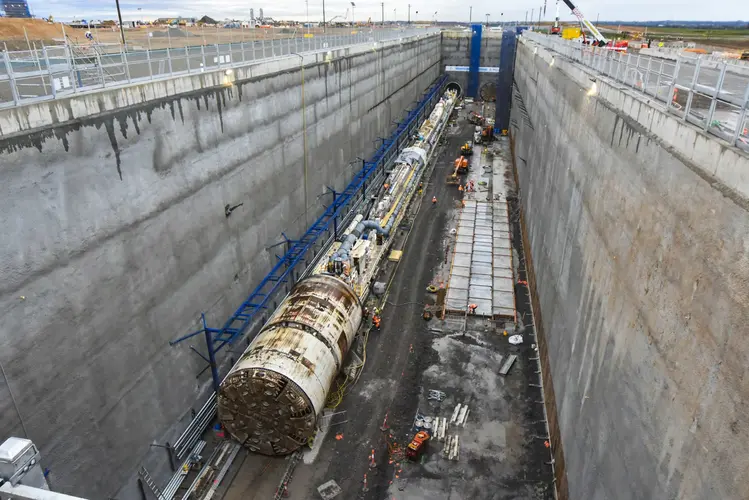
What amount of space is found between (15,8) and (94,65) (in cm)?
792

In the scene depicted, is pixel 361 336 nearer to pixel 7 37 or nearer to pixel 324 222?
pixel 324 222

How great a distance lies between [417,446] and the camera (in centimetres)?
1617

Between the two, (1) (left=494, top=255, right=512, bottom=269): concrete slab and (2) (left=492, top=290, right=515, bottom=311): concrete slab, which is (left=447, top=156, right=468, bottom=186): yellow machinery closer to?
(1) (left=494, top=255, right=512, bottom=269): concrete slab

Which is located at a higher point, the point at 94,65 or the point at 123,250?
the point at 94,65

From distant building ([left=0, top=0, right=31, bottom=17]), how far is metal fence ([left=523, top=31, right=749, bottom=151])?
18700mm

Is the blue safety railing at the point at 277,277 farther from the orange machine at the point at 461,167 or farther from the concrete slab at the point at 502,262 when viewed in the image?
the concrete slab at the point at 502,262

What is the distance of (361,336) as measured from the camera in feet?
72.7

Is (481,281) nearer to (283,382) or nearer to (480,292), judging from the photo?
(480,292)

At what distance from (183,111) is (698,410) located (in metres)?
15.0

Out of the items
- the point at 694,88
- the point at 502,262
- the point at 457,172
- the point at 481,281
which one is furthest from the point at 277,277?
the point at 457,172

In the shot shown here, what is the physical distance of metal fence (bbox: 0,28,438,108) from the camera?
35.2ft

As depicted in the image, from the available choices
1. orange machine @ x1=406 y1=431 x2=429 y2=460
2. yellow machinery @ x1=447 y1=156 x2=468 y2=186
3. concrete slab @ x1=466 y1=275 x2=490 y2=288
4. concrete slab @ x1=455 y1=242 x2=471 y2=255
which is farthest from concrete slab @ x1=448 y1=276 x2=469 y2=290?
yellow machinery @ x1=447 y1=156 x2=468 y2=186

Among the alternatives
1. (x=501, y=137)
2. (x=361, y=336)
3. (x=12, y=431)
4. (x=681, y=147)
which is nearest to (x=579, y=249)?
(x=681, y=147)

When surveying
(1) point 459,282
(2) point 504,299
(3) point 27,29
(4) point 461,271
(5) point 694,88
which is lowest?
(2) point 504,299
